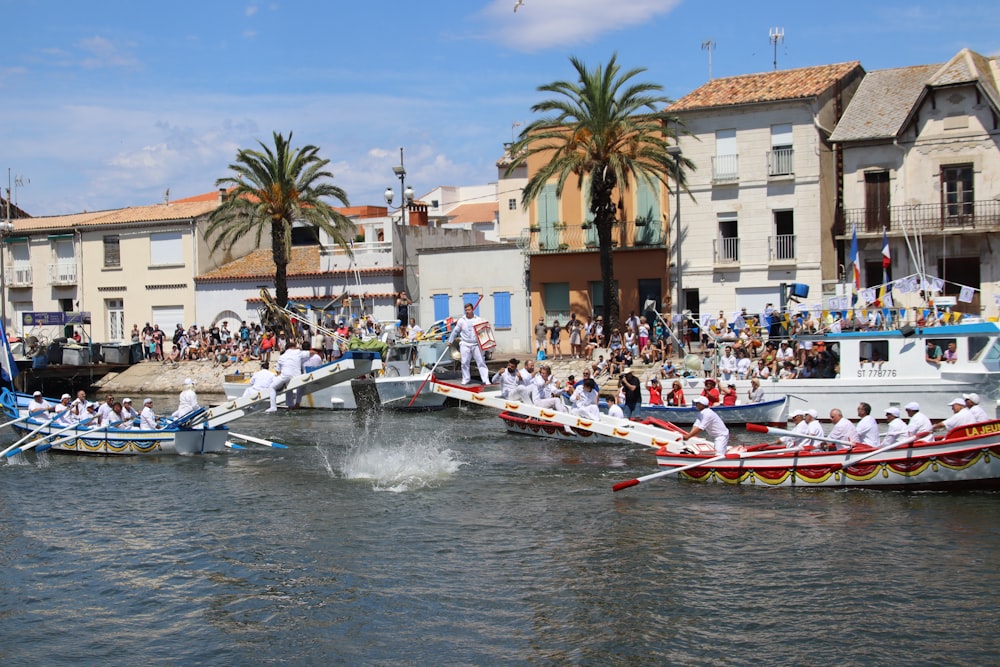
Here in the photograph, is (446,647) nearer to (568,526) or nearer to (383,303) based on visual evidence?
(568,526)

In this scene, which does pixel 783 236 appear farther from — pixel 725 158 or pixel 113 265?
pixel 113 265

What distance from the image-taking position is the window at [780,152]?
4366cm

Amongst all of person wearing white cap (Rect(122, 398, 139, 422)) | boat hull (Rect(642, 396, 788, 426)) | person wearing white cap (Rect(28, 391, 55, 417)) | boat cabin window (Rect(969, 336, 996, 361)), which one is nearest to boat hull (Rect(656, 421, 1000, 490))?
boat hull (Rect(642, 396, 788, 426))

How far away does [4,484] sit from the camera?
2622cm

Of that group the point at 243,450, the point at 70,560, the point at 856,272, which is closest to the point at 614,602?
the point at 70,560

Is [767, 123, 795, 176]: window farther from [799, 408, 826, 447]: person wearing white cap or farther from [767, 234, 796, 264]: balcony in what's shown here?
[799, 408, 826, 447]: person wearing white cap

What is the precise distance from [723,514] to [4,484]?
1703 cm

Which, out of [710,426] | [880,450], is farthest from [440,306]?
[880,450]

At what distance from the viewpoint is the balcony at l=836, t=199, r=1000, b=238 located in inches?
1580

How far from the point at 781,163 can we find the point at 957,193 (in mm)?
6690

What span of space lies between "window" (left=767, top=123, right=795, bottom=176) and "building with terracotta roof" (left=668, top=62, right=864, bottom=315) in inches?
1.6

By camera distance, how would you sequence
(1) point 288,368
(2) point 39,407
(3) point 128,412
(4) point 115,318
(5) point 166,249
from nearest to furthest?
(1) point 288,368 < (3) point 128,412 < (2) point 39,407 < (5) point 166,249 < (4) point 115,318

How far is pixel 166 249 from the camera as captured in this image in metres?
58.4

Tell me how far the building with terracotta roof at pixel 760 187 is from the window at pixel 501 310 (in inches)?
338
